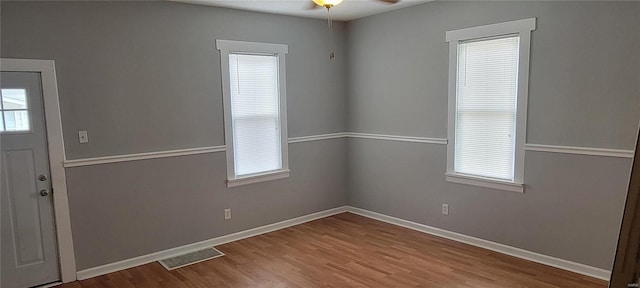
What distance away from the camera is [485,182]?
3926mm

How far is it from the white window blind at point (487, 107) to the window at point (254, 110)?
77.0 inches

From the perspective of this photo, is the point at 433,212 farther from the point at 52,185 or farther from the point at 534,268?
the point at 52,185

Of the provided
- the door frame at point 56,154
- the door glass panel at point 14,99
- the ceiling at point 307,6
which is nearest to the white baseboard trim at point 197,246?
the door frame at point 56,154

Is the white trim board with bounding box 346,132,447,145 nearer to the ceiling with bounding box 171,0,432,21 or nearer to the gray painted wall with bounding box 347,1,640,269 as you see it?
the gray painted wall with bounding box 347,1,640,269

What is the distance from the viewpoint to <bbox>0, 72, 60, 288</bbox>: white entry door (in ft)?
10.1

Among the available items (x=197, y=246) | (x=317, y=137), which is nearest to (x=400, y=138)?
(x=317, y=137)

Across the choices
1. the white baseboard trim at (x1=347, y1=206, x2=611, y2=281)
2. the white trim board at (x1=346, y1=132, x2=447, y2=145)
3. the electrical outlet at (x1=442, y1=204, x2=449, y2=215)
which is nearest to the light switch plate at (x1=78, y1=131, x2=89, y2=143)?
the white trim board at (x1=346, y1=132, x2=447, y2=145)

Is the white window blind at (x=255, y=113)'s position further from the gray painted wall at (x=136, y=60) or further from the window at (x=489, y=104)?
the window at (x=489, y=104)

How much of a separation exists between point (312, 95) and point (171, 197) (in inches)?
79.8

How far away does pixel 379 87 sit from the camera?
4.82 meters

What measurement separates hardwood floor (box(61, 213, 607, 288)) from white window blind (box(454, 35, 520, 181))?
85cm

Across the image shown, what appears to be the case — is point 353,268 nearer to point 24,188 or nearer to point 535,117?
point 535,117

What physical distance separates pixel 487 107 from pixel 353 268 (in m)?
1.99

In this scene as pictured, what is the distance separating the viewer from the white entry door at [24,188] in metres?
3.08
